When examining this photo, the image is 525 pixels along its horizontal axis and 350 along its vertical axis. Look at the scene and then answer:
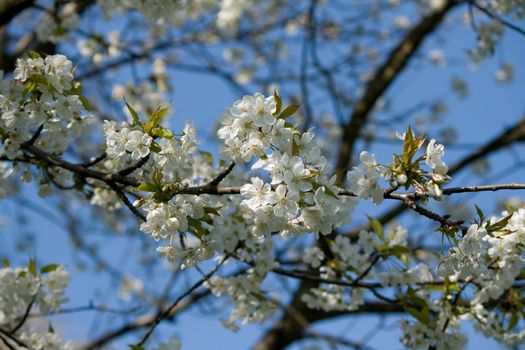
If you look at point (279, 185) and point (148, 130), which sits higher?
point (148, 130)

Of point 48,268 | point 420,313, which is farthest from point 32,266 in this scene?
point 420,313

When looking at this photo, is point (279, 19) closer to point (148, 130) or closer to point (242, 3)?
point (242, 3)

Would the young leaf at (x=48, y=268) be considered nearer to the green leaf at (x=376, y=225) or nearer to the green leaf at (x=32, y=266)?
the green leaf at (x=32, y=266)

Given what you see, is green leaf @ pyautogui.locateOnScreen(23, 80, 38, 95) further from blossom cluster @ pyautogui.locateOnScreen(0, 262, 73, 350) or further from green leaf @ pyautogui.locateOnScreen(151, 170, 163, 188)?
blossom cluster @ pyautogui.locateOnScreen(0, 262, 73, 350)

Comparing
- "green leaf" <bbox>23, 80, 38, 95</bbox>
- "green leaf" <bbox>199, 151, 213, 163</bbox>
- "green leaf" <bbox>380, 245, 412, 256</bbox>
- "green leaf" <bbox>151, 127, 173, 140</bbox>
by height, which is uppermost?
"green leaf" <bbox>199, 151, 213, 163</bbox>

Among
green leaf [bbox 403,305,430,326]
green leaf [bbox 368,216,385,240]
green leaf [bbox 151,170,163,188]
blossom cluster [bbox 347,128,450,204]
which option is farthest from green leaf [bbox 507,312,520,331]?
green leaf [bbox 151,170,163,188]

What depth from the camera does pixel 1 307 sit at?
2574 millimetres

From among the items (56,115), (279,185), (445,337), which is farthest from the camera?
(445,337)

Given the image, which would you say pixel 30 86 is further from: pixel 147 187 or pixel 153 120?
pixel 147 187

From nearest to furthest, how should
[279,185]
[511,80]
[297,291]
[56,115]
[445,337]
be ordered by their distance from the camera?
[279,185] < [56,115] < [445,337] < [297,291] < [511,80]

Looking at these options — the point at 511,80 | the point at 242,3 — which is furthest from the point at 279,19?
the point at 511,80

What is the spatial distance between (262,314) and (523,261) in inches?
46.2

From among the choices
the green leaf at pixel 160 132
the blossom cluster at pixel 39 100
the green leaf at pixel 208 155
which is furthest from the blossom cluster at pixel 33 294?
the green leaf at pixel 160 132

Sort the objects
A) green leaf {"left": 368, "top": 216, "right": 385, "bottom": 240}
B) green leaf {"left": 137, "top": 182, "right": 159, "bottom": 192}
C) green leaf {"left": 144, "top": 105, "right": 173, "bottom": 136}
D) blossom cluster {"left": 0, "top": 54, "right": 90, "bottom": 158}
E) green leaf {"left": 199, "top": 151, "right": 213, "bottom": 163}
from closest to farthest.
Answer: green leaf {"left": 137, "top": 182, "right": 159, "bottom": 192}
green leaf {"left": 144, "top": 105, "right": 173, "bottom": 136}
blossom cluster {"left": 0, "top": 54, "right": 90, "bottom": 158}
green leaf {"left": 368, "top": 216, "right": 385, "bottom": 240}
green leaf {"left": 199, "top": 151, "right": 213, "bottom": 163}
